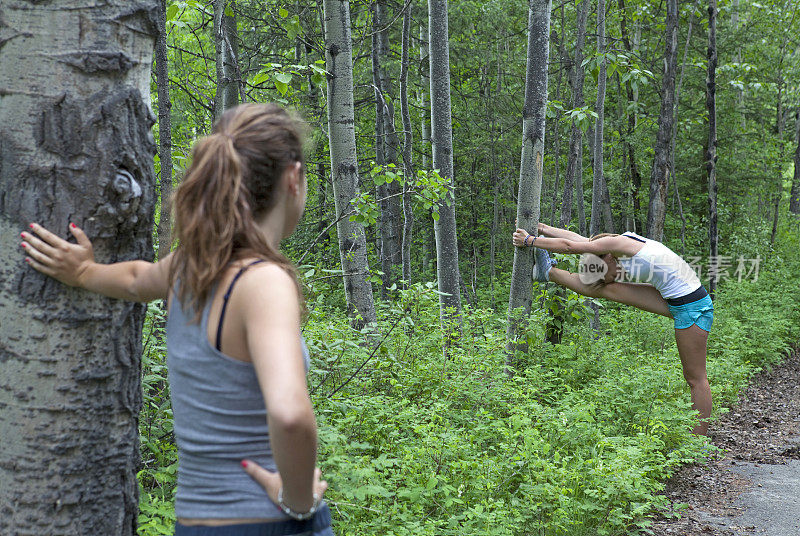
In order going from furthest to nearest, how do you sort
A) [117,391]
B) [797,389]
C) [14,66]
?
[797,389], [117,391], [14,66]

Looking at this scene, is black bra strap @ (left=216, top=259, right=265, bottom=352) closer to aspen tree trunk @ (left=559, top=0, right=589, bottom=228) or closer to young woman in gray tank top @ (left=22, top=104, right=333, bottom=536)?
young woman in gray tank top @ (left=22, top=104, right=333, bottom=536)

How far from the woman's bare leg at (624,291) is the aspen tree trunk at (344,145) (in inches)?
83.6

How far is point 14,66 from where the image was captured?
6.60ft

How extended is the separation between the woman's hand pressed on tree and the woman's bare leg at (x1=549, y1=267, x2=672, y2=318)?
5909 mm

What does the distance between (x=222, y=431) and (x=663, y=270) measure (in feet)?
18.8

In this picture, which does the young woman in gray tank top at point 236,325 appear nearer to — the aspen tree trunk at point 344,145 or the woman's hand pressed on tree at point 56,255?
the woman's hand pressed on tree at point 56,255

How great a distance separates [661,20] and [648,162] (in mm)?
3933

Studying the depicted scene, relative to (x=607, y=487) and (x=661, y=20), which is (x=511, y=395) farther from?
(x=661, y=20)

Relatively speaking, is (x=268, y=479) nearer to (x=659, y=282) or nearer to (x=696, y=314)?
(x=659, y=282)

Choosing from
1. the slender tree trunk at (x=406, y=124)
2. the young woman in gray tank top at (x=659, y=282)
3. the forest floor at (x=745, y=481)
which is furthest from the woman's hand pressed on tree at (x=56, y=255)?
the slender tree trunk at (x=406, y=124)

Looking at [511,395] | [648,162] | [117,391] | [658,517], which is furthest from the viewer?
[648,162]

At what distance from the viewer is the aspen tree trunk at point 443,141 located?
8.32m

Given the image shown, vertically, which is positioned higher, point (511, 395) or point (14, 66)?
point (14, 66)

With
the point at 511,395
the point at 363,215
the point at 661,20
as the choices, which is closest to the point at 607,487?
the point at 511,395
